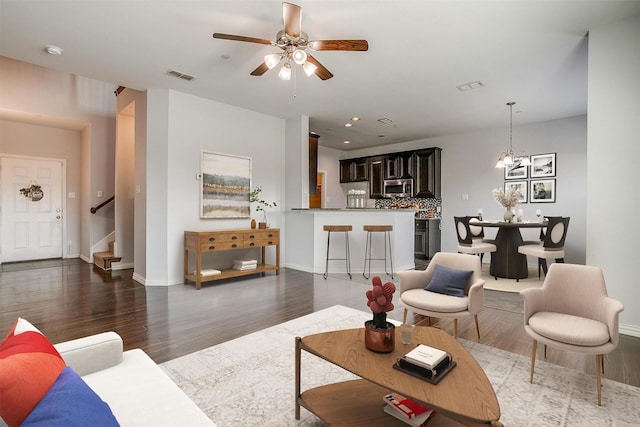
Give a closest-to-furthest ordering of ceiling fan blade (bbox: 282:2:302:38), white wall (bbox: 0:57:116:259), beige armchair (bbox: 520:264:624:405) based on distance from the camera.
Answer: beige armchair (bbox: 520:264:624:405)
ceiling fan blade (bbox: 282:2:302:38)
white wall (bbox: 0:57:116:259)

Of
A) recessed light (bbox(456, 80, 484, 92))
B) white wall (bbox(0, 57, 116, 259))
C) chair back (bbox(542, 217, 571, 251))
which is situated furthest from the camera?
white wall (bbox(0, 57, 116, 259))

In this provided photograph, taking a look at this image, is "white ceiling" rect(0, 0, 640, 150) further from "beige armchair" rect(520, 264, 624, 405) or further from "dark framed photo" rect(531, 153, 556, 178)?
"beige armchair" rect(520, 264, 624, 405)

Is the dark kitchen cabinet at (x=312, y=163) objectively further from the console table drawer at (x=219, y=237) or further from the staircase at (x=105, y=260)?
the staircase at (x=105, y=260)

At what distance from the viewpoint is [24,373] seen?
0.84 metres

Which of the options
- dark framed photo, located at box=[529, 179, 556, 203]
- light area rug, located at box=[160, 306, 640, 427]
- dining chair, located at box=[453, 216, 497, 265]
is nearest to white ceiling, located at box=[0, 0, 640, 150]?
dark framed photo, located at box=[529, 179, 556, 203]

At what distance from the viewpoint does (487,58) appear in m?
3.70

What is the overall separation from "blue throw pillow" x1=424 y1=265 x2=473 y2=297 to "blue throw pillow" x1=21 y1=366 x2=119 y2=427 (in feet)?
8.65

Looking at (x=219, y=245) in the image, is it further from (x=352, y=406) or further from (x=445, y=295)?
(x=352, y=406)

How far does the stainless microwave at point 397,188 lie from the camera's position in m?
7.91

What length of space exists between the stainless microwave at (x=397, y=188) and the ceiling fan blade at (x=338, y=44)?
543 centimetres

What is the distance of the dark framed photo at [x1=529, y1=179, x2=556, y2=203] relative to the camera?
20.5 ft

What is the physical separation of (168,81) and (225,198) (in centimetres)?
193

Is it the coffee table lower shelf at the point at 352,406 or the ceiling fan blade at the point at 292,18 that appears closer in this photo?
the coffee table lower shelf at the point at 352,406

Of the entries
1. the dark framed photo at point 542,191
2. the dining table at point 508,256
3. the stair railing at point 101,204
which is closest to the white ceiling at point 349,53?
the dark framed photo at point 542,191
